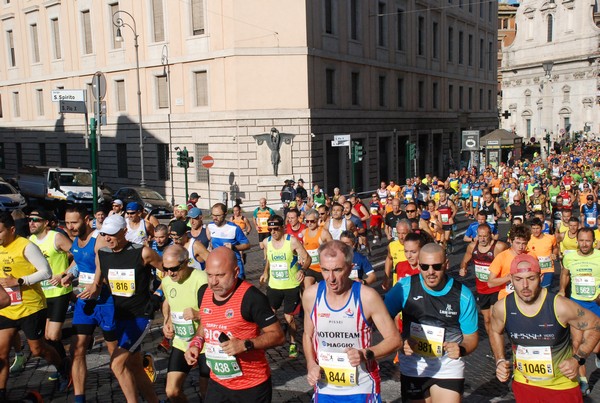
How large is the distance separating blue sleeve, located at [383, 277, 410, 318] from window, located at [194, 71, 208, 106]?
26856mm

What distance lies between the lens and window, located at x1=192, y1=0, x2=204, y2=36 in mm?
30266

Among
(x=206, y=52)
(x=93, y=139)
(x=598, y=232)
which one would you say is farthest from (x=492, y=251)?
(x=206, y=52)

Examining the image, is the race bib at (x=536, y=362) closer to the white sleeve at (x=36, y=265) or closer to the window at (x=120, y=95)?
the white sleeve at (x=36, y=265)

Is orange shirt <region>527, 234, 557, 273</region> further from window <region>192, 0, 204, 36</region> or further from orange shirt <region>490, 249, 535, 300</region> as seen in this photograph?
window <region>192, 0, 204, 36</region>

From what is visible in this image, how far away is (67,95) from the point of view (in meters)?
24.3

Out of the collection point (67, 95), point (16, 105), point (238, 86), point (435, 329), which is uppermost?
point (16, 105)

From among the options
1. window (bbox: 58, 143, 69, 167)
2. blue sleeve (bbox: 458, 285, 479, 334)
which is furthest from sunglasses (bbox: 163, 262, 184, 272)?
window (bbox: 58, 143, 69, 167)

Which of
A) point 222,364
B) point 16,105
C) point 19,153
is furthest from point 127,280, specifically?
point 19,153

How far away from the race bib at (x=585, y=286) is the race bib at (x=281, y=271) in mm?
3410

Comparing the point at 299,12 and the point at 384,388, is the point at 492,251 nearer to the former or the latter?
the point at 384,388

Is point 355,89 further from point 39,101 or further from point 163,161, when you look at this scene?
Result: point 39,101

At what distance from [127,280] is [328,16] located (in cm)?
2758

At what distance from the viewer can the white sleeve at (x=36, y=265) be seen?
6.02 metres

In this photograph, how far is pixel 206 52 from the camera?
2997cm
